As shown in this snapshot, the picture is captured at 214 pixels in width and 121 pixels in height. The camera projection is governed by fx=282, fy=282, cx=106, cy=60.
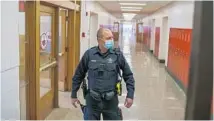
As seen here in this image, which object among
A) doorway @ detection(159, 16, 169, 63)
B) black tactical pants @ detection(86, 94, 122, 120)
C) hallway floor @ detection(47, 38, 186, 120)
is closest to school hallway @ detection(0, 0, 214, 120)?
hallway floor @ detection(47, 38, 186, 120)

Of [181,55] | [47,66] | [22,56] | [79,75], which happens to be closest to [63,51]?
[47,66]

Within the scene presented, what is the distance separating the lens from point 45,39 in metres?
4.59

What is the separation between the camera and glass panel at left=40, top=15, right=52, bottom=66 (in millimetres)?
4430

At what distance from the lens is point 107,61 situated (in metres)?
2.89

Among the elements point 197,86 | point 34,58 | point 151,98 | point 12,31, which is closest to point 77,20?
point 151,98

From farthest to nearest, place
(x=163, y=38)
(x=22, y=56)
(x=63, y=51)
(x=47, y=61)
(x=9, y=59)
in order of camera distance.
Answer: (x=163, y=38) → (x=63, y=51) → (x=47, y=61) → (x=22, y=56) → (x=9, y=59)

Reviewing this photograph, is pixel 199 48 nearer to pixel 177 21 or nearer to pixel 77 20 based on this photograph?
pixel 77 20

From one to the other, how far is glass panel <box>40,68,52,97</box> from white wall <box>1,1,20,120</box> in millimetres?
1538

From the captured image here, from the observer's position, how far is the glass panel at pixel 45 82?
15.3 feet

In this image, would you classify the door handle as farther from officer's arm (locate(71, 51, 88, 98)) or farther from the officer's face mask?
the officer's face mask

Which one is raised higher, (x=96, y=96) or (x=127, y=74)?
(x=127, y=74)

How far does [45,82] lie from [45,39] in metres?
0.80

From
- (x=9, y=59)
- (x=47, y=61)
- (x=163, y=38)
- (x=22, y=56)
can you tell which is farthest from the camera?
(x=163, y=38)

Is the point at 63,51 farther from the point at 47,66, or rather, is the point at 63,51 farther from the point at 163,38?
the point at 163,38
